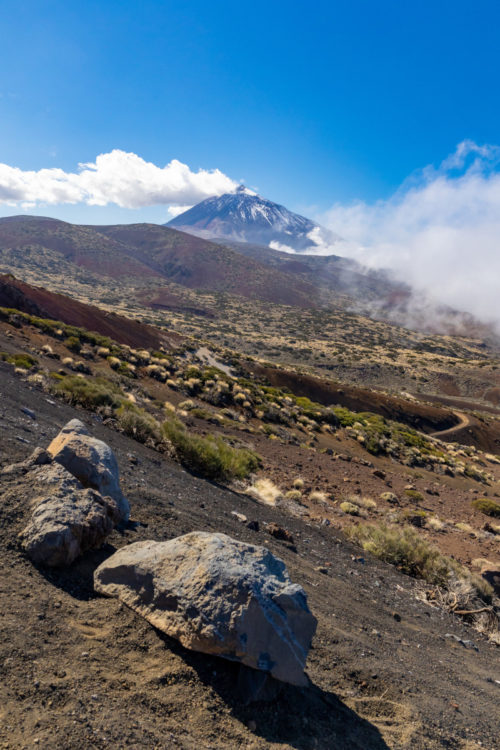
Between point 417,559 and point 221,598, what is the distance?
7.64 meters

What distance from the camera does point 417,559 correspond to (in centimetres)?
891

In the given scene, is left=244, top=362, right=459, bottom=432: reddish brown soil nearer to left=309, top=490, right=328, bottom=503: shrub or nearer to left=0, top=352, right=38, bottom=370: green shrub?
left=309, top=490, right=328, bottom=503: shrub

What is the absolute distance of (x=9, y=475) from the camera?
177 inches

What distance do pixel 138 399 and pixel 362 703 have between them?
1438 cm

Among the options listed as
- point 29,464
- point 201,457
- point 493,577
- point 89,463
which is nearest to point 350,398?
point 493,577

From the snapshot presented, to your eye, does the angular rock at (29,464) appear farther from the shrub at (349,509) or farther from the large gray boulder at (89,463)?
the shrub at (349,509)

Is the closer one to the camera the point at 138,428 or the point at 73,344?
the point at 138,428

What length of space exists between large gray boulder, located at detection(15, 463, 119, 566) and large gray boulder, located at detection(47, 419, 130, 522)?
0.32 metres

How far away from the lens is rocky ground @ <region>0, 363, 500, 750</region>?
95.0 inches

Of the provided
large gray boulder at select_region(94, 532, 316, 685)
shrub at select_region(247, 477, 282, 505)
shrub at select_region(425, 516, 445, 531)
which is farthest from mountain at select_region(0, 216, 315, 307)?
large gray boulder at select_region(94, 532, 316, 685)

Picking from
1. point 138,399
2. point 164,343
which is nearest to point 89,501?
point 138,399

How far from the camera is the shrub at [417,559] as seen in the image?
8.38m

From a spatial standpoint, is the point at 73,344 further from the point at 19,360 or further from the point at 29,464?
the point at 29,464

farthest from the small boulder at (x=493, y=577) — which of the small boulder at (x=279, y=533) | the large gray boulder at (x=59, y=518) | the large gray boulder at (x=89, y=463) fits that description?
the large gray boulder at (x=59, y=518)
